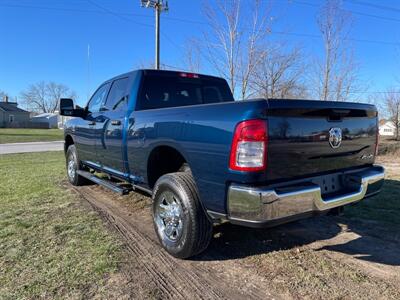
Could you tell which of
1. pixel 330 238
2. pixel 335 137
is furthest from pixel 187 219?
pixel 330 238

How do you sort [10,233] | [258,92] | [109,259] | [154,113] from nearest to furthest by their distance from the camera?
[109,259], [154,113], [10,233], [258,92]

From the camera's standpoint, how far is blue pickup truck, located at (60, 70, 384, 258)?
265 cm

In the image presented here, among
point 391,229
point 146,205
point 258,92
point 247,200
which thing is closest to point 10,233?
point 146,205

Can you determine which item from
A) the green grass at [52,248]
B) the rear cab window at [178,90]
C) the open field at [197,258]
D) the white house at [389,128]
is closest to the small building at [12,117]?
the white house at [389,128]

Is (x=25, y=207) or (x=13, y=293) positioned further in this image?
(x=25, y=207)

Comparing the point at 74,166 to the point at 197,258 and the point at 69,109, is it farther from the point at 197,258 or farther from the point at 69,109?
the point at 197,258

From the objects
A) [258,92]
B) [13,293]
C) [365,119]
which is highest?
[258,92]

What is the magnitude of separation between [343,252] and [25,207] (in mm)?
4720

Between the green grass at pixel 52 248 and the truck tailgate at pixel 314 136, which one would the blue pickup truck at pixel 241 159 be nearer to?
the truck tailgate at pixel 314 136

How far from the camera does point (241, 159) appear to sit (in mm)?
2652

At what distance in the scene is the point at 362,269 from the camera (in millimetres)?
3219

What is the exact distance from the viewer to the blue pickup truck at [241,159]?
2648mm

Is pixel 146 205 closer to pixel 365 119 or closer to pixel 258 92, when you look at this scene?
pixel 365 119

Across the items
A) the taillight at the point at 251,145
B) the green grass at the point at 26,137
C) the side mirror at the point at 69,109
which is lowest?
the green grass at the point at 26,137
